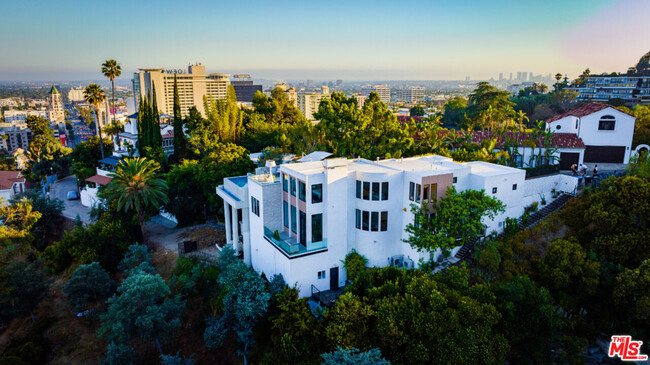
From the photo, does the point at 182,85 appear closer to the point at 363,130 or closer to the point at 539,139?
the point at 363,130

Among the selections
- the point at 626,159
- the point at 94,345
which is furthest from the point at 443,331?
the point at 626,159

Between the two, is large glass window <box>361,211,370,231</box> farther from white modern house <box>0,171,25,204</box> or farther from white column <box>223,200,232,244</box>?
white modern house <box>0,171,25,204</box>

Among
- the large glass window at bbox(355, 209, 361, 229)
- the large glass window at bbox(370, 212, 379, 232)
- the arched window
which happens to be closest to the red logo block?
the large glass window at bbox(370, 212, 379, 232)

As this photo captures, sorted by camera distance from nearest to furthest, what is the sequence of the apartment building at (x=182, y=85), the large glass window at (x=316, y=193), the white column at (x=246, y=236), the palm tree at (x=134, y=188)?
the large glass window at (x=316, y=193) < the white column at (x=246, y=236) < the palm tree at (x=134, y=188) < the apartment building at (x=182, y=85)

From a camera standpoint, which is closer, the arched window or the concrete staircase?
the concrete staircase

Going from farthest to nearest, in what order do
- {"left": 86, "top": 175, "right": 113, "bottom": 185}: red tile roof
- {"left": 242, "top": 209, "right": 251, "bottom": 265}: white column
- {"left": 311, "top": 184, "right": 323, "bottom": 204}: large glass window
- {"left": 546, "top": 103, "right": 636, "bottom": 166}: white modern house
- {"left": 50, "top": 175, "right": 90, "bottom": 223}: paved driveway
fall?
1. {"left": 50, "top": 175, "right": 90, "bottom": 223}: paved driveway
2. {"left": 86, "top": 175, "right": 113, "bottom": 185}: red tile roof
3. {"left": 546, "top": 103, "right": 636, "bottom": 166}: white modern house
4. {"left": 242, "top": 209, "right": 251, "bottom": 265}: white column
5. {"left": 311, "top": 184, "right": 323, "bottom": 204}: large glass window

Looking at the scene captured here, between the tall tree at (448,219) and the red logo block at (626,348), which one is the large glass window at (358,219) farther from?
the red logo block at (626,348)

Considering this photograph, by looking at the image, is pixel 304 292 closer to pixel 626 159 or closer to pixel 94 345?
pixel 94 345

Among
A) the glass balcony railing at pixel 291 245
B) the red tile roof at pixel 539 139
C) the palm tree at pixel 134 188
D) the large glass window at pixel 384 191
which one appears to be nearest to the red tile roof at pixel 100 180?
the palm tree at pixel 134 188
